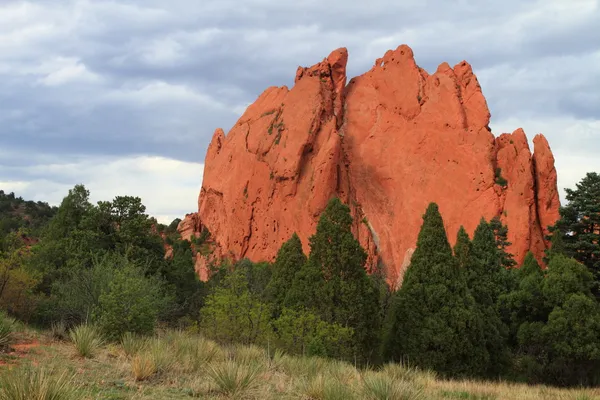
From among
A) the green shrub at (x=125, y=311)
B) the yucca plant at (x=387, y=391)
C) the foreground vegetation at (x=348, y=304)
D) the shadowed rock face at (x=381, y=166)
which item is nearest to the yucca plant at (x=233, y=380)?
the yucca plant at (x=387, y=391)

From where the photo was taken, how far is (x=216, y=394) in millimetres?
8305

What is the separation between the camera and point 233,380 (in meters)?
8.25

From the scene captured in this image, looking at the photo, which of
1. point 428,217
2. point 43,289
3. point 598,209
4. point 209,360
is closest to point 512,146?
point 598,209

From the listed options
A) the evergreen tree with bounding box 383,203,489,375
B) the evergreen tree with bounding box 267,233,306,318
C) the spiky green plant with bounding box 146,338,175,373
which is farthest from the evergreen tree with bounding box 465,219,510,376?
the spiky green plant with bounding box 146,338,175,373

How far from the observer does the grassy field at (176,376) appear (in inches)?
288

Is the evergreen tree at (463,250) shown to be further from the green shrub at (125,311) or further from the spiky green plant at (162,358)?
the spiky green plant at (162,358)

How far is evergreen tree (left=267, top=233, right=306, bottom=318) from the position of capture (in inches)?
1133

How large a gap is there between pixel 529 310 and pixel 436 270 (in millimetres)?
9668

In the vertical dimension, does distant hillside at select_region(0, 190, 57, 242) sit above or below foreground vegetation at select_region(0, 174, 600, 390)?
above

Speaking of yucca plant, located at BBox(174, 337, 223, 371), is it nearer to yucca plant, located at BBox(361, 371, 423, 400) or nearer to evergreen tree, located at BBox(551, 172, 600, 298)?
yucca plant, located at BBox(361, 371, 423, 400)

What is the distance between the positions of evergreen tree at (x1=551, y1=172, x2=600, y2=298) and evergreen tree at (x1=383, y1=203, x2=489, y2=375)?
57.3ft

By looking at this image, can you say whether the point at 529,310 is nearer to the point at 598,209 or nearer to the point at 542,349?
the point at 542,349

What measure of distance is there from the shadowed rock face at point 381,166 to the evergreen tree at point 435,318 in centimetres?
3377

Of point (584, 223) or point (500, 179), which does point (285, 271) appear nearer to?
point (584, 223)
